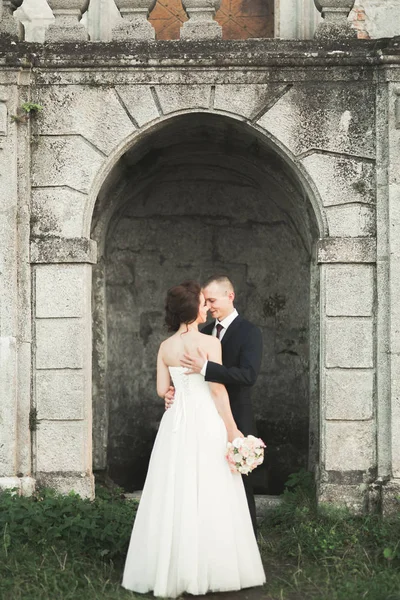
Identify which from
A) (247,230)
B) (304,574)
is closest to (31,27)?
(247,230)

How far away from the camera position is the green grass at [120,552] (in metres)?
5.07

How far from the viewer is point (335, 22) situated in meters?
6.32

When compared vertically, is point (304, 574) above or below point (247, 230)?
below

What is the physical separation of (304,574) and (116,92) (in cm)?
358

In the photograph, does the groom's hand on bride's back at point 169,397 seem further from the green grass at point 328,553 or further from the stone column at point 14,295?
the stone column at point 14,295

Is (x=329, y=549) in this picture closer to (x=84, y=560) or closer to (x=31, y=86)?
(x=84, y=560)

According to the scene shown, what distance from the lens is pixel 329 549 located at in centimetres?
568

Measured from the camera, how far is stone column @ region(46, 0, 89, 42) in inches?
251

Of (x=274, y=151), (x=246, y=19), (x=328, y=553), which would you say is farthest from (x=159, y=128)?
(x=328, y=553)

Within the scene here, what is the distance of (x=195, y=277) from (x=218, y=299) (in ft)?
7.38

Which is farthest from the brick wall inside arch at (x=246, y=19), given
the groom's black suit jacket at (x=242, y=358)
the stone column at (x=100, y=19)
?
the groom's black suit jacket at (x=242, y=358)

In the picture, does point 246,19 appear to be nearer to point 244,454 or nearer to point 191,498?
point 244,454

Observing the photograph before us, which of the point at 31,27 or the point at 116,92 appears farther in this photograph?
the point at 31,27

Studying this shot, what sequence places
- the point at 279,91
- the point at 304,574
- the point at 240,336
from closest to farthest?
the point at 304,574
the point at 240,336
the point at 279,91
